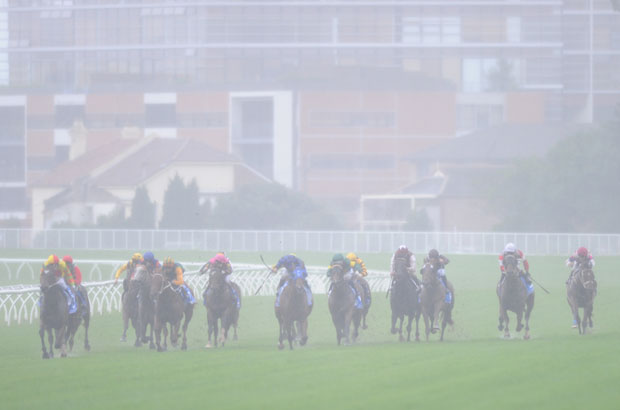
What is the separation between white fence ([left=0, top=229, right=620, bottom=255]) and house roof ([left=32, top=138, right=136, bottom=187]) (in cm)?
867

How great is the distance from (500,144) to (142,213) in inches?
931

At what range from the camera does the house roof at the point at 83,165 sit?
70875mm

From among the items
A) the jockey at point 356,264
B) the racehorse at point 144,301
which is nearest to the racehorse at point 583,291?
the jockey at point 356,264

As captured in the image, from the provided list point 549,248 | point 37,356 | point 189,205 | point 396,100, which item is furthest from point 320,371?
point 396,100

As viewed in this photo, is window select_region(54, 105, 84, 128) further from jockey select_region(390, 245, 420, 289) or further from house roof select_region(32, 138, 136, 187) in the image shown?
jockey select_region(390, 245, 420, 289)

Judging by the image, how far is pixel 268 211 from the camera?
6431 cm

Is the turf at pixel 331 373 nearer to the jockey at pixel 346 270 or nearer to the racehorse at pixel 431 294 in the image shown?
the racehorse at pixel 431 294

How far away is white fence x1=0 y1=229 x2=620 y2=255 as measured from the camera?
55.6m

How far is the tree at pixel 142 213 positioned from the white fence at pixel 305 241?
2497 mm

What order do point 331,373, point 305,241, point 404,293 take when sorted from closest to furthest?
point 331,373 < point 404,293 < point 305,241

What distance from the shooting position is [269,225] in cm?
6450

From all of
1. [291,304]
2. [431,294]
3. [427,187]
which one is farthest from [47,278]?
[427,187]

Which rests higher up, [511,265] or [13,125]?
[13,125]

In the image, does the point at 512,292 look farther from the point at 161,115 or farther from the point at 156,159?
the point at 161,115
